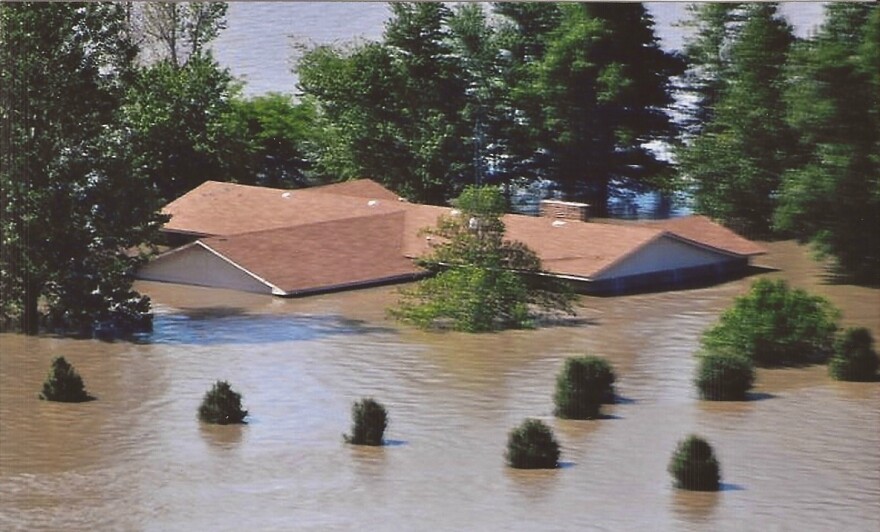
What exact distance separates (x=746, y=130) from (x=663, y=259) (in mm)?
630

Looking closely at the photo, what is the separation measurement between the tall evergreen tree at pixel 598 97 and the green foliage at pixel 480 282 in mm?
330

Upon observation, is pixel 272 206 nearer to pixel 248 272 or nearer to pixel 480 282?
pixel 248 272

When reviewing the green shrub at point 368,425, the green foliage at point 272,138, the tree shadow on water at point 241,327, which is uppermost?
the green foliage at point 272,138

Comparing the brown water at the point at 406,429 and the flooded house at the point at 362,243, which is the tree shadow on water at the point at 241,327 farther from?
the flooded house at the point at 362,243

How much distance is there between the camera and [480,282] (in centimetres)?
982

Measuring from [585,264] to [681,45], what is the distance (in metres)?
0.97

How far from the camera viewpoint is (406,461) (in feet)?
31.3

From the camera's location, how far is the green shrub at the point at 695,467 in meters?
9.30

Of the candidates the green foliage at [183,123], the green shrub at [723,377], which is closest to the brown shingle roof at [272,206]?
the green foliage at [183,123]

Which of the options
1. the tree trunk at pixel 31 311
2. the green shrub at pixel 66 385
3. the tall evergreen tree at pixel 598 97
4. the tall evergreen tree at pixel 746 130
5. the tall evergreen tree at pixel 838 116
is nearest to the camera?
the tall evergreen tree at pixel 838 116

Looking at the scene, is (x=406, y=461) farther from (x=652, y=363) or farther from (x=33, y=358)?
(x=33, y=358)

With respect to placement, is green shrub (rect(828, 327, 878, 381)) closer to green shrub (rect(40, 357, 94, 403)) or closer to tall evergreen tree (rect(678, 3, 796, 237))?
tall evergreen tree (rect(678, 3, 796, 237))

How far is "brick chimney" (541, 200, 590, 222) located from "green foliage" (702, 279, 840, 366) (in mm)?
706

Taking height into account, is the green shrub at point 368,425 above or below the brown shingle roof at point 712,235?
below
